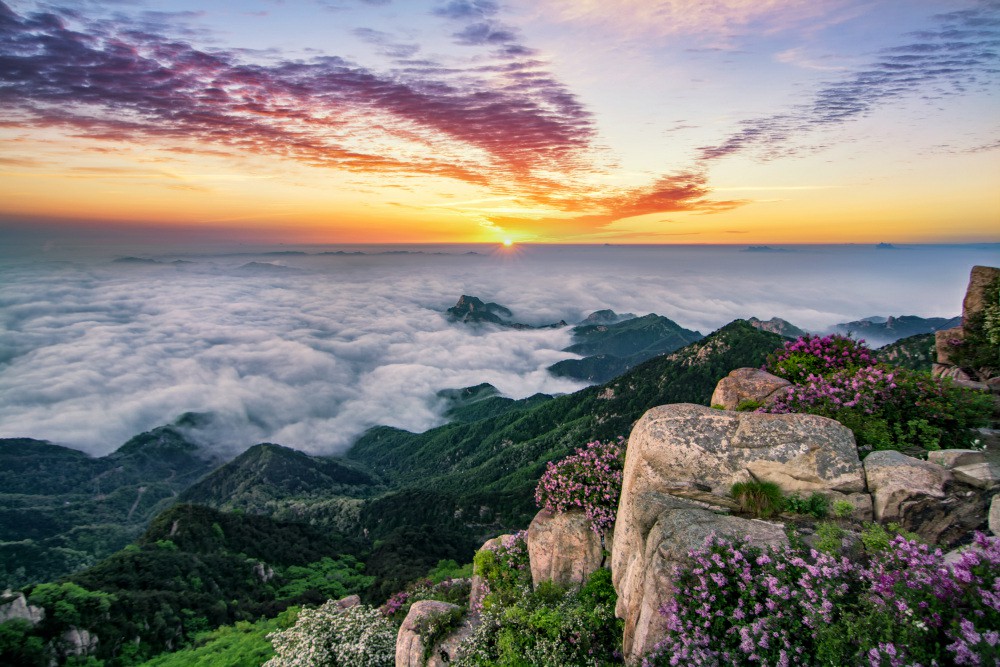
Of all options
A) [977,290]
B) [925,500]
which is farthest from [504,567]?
[977,290]

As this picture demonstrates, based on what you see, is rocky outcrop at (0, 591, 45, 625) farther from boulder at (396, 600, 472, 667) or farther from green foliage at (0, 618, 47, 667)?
boulder at (396, 600, 472, 667)

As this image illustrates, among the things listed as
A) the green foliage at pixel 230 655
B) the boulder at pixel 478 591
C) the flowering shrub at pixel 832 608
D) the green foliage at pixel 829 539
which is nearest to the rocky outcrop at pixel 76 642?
the green foliage at pixel 230 655

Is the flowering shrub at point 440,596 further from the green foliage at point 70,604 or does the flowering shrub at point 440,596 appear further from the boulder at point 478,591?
the green foliage at point 70,604

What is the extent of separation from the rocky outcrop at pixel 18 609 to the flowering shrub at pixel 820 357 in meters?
49.6

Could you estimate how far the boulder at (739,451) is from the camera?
29.9 feet

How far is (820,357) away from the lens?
44.7 ft

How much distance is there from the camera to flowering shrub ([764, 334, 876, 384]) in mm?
13078

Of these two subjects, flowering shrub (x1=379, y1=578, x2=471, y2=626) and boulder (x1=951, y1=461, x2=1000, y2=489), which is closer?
boulder (x1=951, y1=461, x2=1000, y2=489)

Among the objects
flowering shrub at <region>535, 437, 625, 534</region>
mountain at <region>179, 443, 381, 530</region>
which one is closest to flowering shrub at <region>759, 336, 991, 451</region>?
flowering shrub at <region>535, 437, 625, 534</region>

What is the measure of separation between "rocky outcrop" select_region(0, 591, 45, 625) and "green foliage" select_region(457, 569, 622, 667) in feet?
135

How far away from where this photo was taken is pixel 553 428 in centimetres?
19012

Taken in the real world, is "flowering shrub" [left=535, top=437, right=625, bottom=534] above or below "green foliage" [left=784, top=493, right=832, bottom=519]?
below

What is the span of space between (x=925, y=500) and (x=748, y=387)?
5.92m

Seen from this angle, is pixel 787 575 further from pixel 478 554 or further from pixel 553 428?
pixel 553 428
